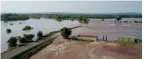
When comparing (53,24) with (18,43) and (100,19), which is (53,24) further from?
(100,19)

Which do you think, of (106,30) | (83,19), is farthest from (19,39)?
(106,30)

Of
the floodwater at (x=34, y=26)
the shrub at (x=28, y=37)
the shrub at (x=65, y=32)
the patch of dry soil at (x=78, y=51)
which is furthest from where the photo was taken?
the shrub at (x=65, y=32)

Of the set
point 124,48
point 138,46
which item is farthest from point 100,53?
point 138,46

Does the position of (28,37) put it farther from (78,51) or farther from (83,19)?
(83,19)

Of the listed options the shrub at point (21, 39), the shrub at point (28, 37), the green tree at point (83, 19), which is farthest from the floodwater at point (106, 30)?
the shrub at point (21, 39)

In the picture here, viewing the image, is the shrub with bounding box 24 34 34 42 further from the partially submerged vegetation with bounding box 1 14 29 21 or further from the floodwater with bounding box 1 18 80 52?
the partially submerged vegetation with bounding box 1 14 29 21

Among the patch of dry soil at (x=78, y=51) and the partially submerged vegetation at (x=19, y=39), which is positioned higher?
the partially submerged vegetation at (x=19, y=39)

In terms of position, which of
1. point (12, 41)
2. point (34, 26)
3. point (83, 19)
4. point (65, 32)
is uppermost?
point (83, 19)

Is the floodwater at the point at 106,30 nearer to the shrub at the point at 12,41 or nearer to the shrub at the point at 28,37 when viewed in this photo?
the shrub at the point at 28,37
